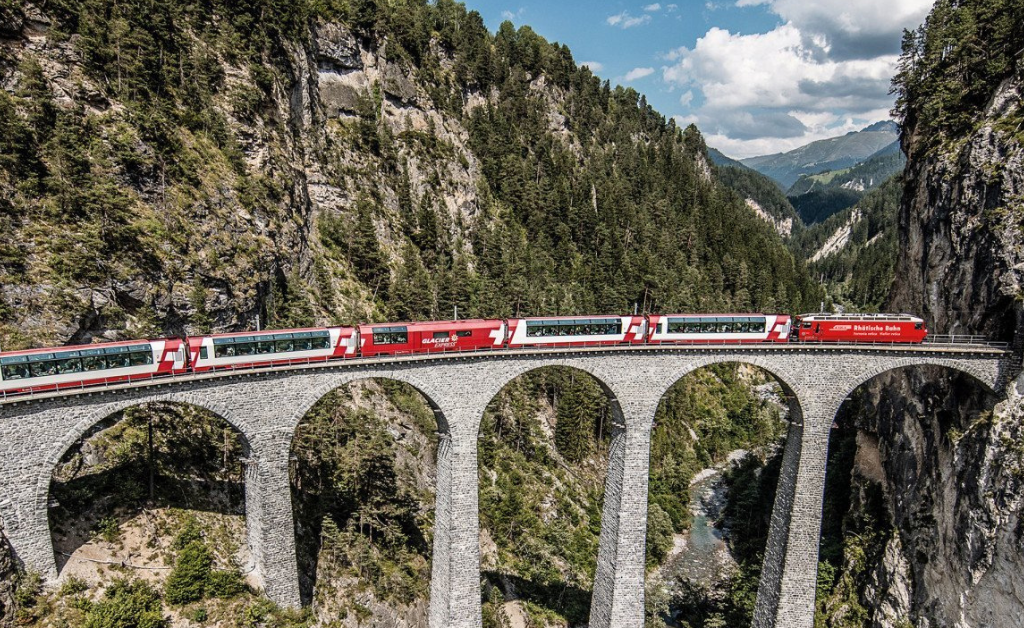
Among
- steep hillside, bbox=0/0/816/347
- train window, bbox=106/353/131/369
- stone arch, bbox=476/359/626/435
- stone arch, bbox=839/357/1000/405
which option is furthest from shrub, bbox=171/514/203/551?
stone arch, bbox=839/357/1000/405

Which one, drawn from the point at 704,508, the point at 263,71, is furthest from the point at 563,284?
the point at 263,71

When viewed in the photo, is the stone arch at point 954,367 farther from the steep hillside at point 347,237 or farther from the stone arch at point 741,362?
the steep hillside at point 347,237

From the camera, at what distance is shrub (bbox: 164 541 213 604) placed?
28.6 metres

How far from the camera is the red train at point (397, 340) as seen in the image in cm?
2627

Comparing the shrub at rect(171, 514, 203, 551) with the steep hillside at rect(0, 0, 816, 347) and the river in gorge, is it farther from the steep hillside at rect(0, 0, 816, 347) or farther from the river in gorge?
the river in gorge

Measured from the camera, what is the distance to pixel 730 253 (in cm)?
10525

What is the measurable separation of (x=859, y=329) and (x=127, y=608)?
46555 millimetres

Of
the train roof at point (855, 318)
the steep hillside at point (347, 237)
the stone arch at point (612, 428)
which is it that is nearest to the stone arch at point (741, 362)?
the stone arch at point (612, 428)

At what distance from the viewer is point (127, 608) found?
2628 centimetres

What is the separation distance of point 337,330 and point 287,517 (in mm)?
11335

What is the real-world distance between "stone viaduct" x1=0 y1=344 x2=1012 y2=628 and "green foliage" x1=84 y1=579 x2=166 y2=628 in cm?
523

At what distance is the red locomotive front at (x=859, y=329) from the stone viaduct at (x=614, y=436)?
5.93 feet

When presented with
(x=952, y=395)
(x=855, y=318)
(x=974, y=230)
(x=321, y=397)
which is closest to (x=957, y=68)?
(x=974, y=230)

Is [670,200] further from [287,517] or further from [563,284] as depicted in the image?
[287,517]
